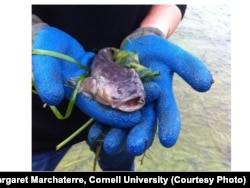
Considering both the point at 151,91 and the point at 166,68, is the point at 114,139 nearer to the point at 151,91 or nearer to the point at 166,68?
the point at 151,91

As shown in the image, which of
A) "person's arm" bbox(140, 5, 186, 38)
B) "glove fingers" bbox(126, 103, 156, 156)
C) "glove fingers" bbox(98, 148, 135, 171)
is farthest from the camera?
"glove fingers" bbox(98, 148, 135, 171)

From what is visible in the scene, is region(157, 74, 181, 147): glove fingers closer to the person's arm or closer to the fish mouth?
the fish mouth

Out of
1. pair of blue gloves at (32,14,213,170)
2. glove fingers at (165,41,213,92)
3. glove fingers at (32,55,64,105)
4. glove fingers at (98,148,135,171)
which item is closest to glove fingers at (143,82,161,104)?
pair of blue gloves at (32,14,213,170)

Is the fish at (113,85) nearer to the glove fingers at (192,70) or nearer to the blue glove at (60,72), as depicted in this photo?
the blue glove at (60,72)

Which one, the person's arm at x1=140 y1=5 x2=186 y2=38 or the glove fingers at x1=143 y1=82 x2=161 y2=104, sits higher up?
the person's arm at x1=140 y1=5 x2=186 y2=38

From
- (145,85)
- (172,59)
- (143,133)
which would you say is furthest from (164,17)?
(143,133)

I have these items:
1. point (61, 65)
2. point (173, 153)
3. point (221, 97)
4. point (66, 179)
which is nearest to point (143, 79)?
point (61, 65)

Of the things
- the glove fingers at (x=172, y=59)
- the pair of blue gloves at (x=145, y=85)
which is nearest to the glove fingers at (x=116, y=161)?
the pair of blue gloves at (x=145, y=85)

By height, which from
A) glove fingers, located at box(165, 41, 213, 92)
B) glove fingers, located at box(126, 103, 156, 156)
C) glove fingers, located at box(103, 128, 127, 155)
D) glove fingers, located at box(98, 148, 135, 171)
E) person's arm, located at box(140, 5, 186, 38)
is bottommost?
glove fingers, located at box(98, 148, 135, 171)
